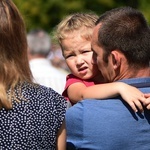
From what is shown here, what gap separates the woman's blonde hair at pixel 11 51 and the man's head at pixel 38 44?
596cm

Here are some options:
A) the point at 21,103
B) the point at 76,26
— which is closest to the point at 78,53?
the point at 76,26

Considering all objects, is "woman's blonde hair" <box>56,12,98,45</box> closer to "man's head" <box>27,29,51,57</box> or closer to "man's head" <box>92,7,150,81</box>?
"man's head" <box>92,7,150,81</box>

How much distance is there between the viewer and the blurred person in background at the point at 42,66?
8.52 meters

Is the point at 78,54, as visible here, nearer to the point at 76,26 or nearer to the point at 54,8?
the point at 76,26

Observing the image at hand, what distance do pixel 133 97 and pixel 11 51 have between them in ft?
2.43

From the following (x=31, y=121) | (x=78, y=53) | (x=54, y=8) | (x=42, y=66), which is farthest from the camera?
(x=54, y=8)

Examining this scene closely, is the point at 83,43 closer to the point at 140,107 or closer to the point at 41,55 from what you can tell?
the point at 140,107

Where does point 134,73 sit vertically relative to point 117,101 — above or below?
above

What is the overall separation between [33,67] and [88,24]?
169 inches

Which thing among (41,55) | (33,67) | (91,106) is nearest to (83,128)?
(91,106)

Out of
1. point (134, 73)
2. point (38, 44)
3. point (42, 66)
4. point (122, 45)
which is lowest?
point (38, 44)

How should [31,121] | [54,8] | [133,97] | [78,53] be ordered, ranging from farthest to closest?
[54,8]
[78,53]
[133,97]
[31,121]

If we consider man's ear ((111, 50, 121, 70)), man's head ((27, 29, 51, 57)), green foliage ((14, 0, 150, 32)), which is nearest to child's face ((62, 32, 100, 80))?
man's ear ((111, 50, 121, 70))

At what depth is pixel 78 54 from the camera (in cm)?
490
